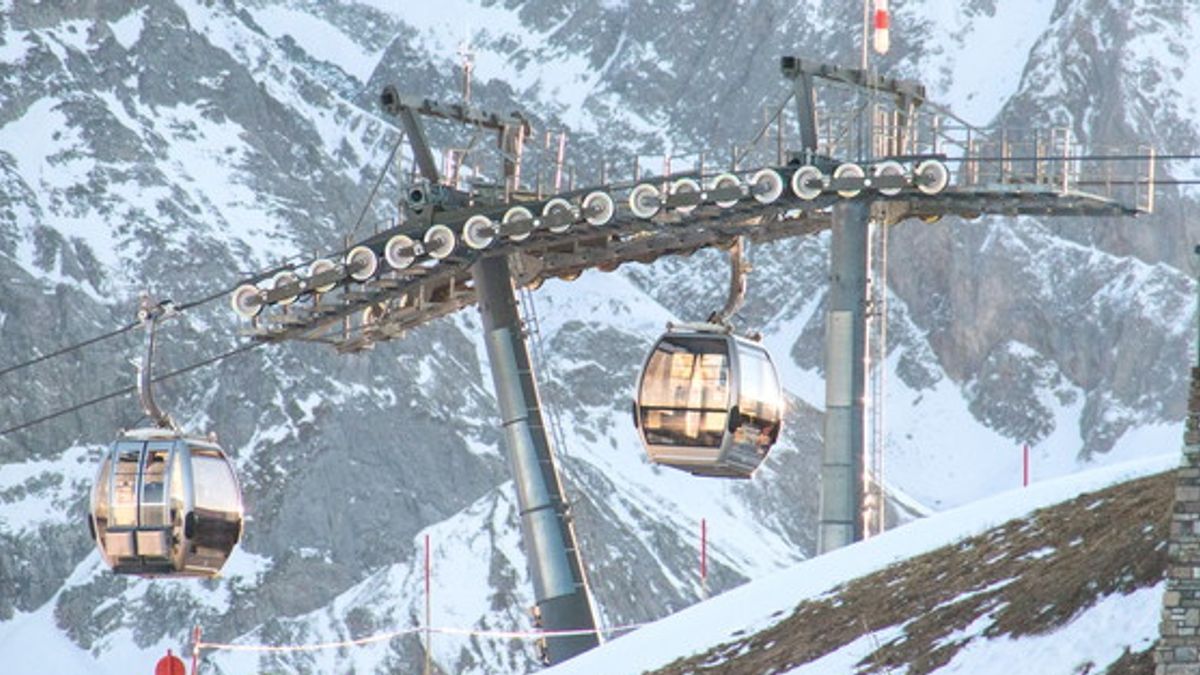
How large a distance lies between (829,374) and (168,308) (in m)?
12.8

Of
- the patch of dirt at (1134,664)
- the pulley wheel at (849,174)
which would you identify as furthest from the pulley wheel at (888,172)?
the patch of dirt at (1134,664)

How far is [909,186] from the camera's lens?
56.2 metres

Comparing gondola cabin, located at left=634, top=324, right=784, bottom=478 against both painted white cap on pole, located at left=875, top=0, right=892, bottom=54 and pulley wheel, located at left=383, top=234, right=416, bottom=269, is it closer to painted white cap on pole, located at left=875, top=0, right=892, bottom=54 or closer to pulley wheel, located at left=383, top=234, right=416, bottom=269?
pulley wheel, located at left=383, top=234, right=416, bottom=269

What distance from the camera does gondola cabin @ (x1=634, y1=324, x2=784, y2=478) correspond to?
45375 mm

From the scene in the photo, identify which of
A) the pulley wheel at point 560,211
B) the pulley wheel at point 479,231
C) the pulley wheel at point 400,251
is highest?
the pulley wheel at point 560,211

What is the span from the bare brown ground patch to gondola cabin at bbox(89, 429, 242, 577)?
6.32 meters

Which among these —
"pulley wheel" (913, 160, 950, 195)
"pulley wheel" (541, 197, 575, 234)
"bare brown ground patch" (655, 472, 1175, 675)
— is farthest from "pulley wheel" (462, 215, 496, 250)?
"bare brown ground patch" (655, 472, 1175, 675)

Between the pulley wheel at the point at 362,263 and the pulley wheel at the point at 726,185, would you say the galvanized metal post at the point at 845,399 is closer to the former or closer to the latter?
the pulley wheel at the point at 726,185

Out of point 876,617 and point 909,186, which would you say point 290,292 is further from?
point 876,617

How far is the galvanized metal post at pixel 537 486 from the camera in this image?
5597 cm

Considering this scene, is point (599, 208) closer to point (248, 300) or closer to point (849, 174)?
point (849, 174)

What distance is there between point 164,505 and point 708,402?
735 centimetres

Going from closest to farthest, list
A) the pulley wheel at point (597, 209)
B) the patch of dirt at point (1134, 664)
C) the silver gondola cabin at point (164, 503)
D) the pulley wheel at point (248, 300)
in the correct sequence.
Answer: the patch of dirt at point (1134, 664), the silver gondola cabin at point (164, 503), the pulley wheel at point (597, 209), the pulley wheel at point (248, 300)

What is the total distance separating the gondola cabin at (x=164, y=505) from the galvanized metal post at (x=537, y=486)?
364 inches
